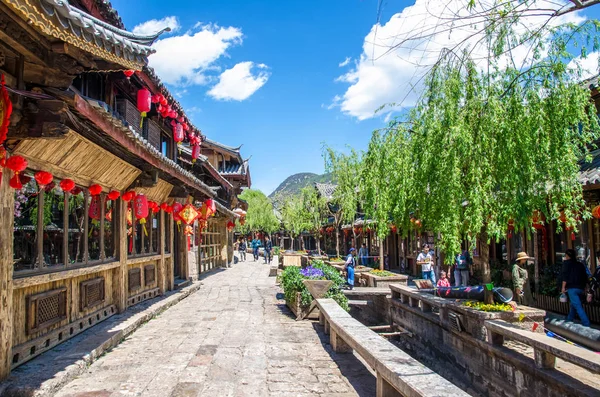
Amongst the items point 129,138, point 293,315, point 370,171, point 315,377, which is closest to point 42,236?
point 129,138

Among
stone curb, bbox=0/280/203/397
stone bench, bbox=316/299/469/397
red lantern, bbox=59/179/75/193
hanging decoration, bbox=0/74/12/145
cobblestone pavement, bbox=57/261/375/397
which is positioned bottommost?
cobblestone pavement, bbox=57/261/375/397

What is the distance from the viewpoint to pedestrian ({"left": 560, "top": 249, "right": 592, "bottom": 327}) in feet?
26.9

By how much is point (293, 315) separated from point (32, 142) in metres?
6.23

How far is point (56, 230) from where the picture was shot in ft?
20.1

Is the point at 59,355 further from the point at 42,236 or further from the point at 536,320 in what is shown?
the point at 536,320

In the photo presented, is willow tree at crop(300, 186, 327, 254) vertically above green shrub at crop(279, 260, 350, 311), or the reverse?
willow tree at crop(300, 186, 327, 254)

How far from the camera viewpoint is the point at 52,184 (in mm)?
5980

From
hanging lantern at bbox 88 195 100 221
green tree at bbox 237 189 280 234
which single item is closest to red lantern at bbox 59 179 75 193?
hanging lantern at bbox 88 195 100 221

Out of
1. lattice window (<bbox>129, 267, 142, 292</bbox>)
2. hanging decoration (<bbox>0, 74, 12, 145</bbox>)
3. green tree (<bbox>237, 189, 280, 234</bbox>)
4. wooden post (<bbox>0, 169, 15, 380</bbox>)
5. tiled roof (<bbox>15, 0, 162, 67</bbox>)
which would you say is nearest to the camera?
tiled roof (<bbox>15, 0, 162, 67</bbox>)

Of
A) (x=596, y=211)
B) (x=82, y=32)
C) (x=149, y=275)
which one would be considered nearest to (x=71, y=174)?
(x=82, y=32)

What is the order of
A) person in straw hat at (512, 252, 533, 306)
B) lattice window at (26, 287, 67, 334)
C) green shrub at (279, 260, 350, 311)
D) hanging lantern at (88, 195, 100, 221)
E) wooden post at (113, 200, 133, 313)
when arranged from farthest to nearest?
green shrub at (279, 260, 350, 311) → person in straw hat at (512, 252, 533, 306) → wooden post at (113, 200, 133, 313) → hanging lantern at (88, 195, 100, 221) → lattice window at (26, 287, 67, 334)

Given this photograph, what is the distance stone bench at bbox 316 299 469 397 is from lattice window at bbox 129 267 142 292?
192 inches

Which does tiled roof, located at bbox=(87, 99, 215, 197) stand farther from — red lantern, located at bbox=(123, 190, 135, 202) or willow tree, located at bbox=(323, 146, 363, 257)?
willow tree, located at bbox=(323, 146, 363, 257)

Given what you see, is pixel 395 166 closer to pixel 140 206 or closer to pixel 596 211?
pixel 596 211
